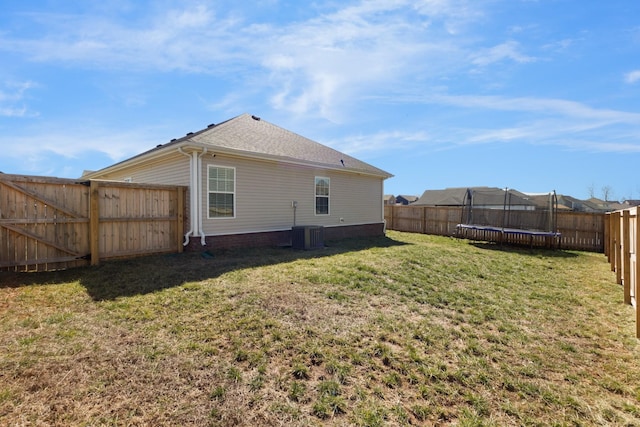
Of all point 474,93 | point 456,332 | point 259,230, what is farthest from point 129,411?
point 474,93

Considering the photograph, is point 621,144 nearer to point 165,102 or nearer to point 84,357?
point 165,102

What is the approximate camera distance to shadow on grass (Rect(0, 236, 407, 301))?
4.91 metres

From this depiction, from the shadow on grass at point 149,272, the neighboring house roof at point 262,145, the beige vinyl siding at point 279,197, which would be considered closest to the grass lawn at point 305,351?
the shadow on grass at point 149,272

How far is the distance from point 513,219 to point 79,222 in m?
14.6

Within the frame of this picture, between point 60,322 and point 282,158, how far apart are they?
276 inches

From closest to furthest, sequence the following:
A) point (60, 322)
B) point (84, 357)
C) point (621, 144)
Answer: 1. point (84, 357)
2. point (60, 322)
3. point (621, 144)

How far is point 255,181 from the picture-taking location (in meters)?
9.17

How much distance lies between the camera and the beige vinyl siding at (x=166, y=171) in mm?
8219

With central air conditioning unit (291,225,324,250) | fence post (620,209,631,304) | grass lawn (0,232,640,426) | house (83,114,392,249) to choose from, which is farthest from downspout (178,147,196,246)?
fence post (620,209,631,304)

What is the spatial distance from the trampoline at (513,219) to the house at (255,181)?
4654 millimetres

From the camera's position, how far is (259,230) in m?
9.32

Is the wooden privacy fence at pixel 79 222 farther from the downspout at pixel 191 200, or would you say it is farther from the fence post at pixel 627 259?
the fence post at pixel 627 259

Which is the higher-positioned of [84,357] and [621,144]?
[621,144]

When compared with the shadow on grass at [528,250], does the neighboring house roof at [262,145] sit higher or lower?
higher
